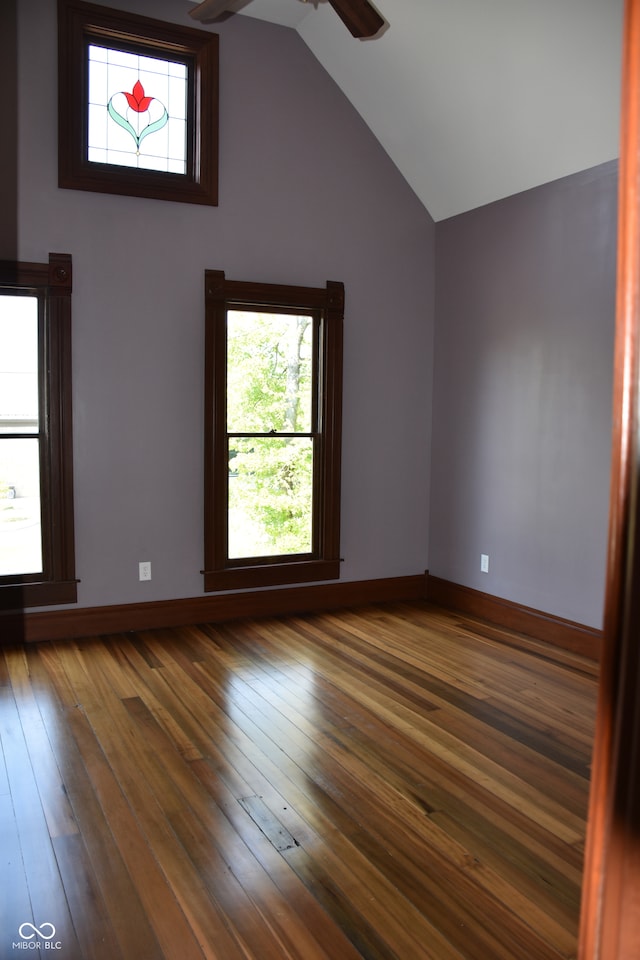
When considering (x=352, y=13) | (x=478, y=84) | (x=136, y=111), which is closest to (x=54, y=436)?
(x=136, y=111)

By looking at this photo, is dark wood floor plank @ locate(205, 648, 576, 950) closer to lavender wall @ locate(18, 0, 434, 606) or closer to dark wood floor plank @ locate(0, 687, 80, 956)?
dark wood floor plank @ locate(0, 687, 80, 956)

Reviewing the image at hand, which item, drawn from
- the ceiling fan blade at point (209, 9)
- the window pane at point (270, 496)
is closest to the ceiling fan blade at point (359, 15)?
the ceiling fan blade at point (209, 9)

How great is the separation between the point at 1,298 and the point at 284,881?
3.55 meters

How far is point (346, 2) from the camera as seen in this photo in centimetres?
258

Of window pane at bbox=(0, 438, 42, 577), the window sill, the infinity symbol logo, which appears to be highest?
window pane at bbox=(0, 438, 42, 577)

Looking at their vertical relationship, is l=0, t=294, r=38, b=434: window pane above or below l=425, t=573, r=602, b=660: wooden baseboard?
above

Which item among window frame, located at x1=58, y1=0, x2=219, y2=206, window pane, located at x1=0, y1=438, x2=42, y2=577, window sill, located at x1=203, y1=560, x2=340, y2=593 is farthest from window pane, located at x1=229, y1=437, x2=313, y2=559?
window frame, located at x1=58, y1=0, x2=219, y2=206

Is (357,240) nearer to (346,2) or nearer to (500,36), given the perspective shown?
(500,36)

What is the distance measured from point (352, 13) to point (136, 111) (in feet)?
7.87

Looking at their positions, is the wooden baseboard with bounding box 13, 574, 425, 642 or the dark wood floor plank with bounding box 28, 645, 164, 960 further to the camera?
the wooden baseboard with bounding box 13, 574, 425, 642

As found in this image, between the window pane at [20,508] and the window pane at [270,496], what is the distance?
1.24m

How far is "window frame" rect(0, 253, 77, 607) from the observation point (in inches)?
173

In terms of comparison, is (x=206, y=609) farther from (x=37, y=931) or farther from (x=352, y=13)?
(x=352, y=13)

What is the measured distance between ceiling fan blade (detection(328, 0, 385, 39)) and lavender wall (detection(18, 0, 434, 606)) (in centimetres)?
220
